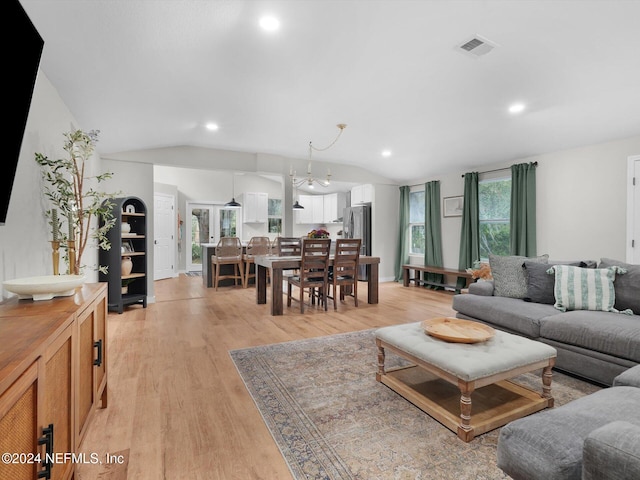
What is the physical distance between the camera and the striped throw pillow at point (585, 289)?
271 centimetres

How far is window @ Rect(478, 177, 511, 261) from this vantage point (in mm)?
Result: 5469

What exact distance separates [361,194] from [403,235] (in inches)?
55.3

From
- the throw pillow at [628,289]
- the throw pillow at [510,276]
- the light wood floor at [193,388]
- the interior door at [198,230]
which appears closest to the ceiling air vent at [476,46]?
the throw pillow at [510,276]

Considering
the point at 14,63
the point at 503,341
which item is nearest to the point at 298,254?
the point at 503,341

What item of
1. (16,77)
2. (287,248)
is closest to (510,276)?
(287,248)

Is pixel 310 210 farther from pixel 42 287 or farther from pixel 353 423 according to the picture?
pixel 42 287

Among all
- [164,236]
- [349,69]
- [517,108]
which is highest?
[349,69]

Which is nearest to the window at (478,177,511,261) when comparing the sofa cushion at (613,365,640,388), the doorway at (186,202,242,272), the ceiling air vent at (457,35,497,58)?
the ceiling air vent at (457,35,497,58)

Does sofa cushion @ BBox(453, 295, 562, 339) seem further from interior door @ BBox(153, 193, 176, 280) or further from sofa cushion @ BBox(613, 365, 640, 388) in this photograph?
interior door @ BBox(153, 193, 176, 280)

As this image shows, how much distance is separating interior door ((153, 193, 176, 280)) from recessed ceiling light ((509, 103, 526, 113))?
23.8 feet

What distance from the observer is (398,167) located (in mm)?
6633

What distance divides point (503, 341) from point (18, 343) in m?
2.38

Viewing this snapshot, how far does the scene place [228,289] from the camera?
6426 mm

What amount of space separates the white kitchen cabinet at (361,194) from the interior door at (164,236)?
4569 millimetres
